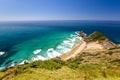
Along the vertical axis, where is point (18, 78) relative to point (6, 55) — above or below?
above

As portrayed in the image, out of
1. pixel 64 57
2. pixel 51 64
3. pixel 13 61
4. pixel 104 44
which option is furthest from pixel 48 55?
pixel 51 64

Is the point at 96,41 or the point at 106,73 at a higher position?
the point at 106,73

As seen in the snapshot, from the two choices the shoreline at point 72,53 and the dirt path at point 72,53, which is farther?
the dirt path at point 72,53

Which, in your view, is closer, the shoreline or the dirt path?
the shoreline

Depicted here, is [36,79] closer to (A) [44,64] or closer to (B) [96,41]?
(A) [44,64]

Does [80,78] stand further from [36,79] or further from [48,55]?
[48,55]

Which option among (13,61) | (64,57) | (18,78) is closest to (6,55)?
(13,61)

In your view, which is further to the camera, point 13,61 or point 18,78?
point 13,61

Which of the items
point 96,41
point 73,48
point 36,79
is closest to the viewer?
point 36,79

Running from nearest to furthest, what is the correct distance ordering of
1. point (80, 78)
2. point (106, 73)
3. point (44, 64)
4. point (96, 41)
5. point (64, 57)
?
point (80, 78) → point (106, 73) → point (44, 64) → point (64, 57) → point (96, 41)
